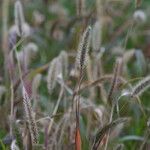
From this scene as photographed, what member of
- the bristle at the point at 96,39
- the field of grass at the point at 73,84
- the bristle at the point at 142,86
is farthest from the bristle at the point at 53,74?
the bristle at the point at 142,86

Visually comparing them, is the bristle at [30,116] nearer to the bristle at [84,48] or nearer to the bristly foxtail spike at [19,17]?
the bristle at [84,48]

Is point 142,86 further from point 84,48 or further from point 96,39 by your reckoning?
point 96,39

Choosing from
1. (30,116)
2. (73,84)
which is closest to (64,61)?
(73,84)

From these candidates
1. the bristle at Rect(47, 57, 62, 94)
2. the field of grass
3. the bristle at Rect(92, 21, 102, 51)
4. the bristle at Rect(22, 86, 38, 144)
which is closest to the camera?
the bristle at Rect(22, 86, 38, 144)

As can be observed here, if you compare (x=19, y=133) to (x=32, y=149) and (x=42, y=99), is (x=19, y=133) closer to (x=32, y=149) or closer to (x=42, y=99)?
(x=32, y=149)

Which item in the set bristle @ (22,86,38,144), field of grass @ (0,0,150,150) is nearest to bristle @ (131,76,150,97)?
field of grass @ (0,0,150,150)

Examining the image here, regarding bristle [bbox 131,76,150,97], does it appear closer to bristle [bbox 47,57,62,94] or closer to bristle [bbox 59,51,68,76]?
bristle [bbox 47,57,62,94]

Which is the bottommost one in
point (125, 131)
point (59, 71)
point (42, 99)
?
point (125, 131)

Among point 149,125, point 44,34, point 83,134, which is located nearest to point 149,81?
point 149,125
